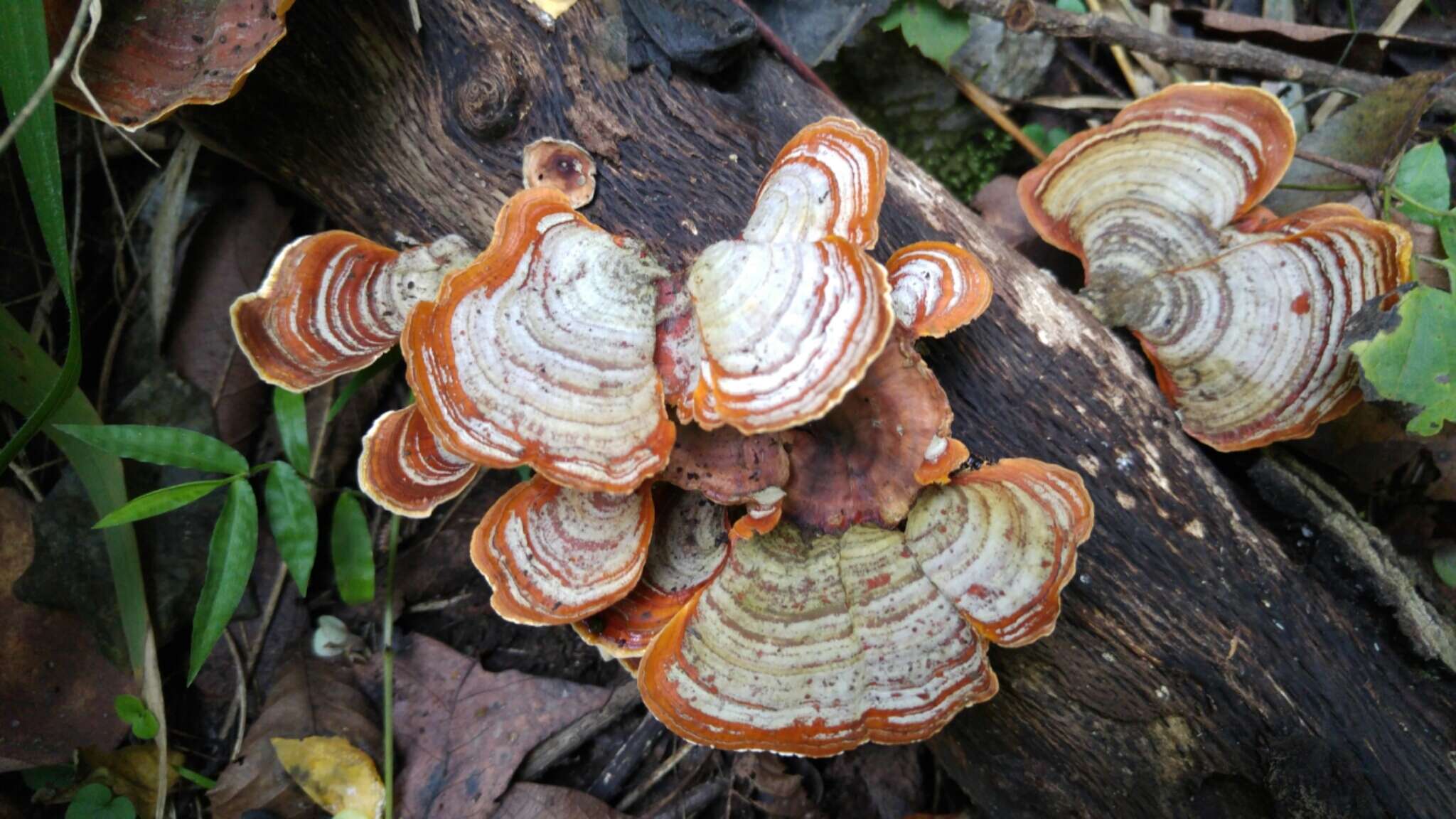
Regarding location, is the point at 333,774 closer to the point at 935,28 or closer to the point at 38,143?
the point at 38,143

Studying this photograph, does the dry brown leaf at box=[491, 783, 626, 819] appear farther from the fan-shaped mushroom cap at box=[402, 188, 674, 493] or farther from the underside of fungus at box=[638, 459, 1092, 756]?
the fan-shaped mushroom cap at box=[402, 188, 674, 493]

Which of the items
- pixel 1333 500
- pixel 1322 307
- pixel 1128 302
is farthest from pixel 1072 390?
pixel 1333 500

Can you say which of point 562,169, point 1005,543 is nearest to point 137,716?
point 562,169

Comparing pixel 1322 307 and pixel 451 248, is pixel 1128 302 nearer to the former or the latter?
pixel 1322 307

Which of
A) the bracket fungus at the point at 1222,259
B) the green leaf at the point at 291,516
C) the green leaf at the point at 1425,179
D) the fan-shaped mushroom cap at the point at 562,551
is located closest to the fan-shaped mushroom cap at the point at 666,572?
the fan-shaped mushroom cap at the point at 562,551

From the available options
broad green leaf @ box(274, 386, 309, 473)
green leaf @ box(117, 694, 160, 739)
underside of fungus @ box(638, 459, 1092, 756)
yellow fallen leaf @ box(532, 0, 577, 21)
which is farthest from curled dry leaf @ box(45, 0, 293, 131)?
green leaf @ box(117, 694, 160, 739)

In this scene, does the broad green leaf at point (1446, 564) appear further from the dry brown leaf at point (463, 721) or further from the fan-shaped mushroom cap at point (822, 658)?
the dry brown leaf at point (463, 721)
